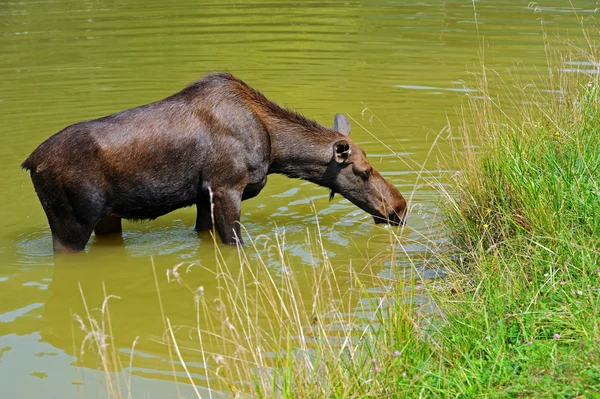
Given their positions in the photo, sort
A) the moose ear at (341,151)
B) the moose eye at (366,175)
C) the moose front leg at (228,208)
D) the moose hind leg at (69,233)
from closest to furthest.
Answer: the moose hind leg at (69,233), the moose front leg at (228,208), the moose ear at (341,151), the moose eye at (366,175)

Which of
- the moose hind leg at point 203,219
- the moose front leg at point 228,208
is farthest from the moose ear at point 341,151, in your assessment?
the moose hind leg at point 203,219

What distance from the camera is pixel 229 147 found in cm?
836

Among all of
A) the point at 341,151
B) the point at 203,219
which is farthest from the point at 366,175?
the point at 203,219

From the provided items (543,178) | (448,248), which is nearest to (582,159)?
(543,178)

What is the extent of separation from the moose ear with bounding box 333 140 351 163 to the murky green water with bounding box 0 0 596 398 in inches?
26.6

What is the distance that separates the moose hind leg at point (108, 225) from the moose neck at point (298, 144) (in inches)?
61.3

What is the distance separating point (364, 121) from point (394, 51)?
15.8 ft

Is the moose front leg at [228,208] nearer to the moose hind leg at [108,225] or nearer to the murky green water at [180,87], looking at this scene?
the murky green water at [180,87]

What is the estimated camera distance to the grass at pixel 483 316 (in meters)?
4.62

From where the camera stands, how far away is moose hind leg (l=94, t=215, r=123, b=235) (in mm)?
8852

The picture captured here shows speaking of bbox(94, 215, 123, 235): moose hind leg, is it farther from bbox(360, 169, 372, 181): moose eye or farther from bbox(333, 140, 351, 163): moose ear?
bbox(360, 169, 372, 181): moose eye

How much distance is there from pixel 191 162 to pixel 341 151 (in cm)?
144

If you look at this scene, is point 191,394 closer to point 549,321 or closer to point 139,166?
point 549,321

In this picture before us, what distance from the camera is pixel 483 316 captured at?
529cm
